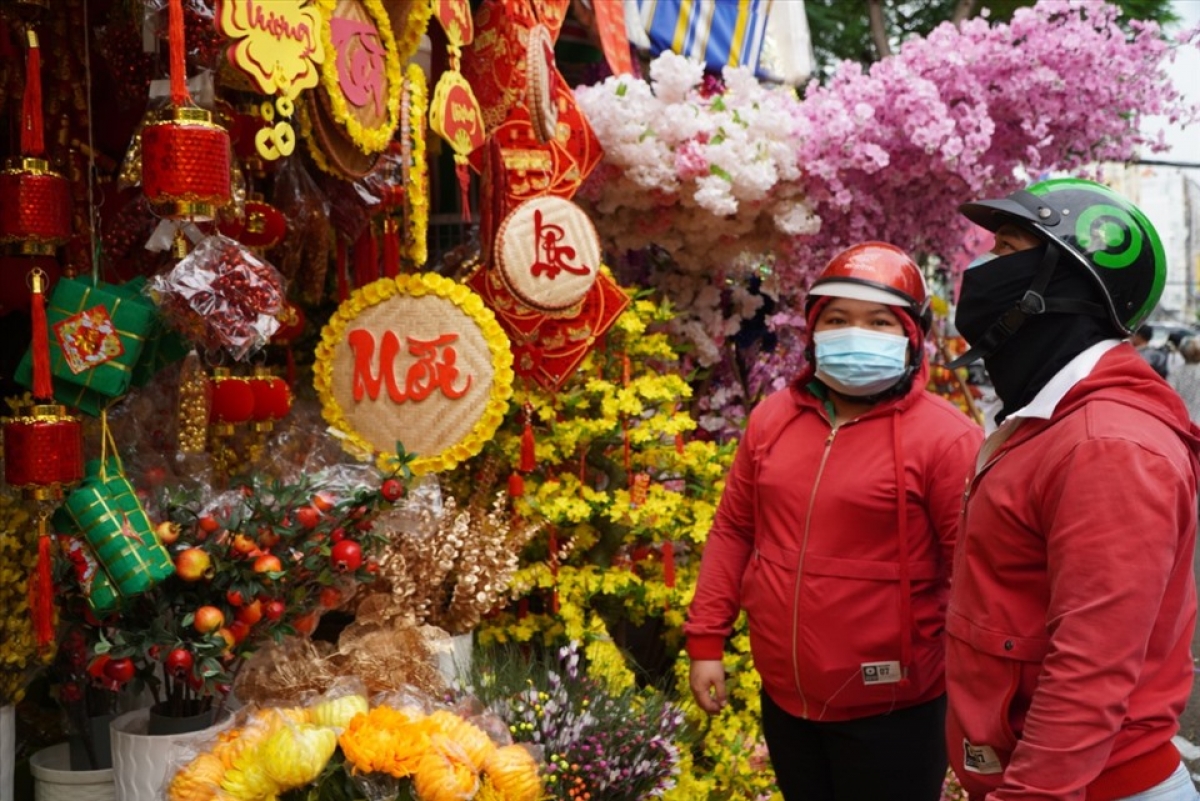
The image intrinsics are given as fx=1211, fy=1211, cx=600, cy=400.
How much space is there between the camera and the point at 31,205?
2.49 metres

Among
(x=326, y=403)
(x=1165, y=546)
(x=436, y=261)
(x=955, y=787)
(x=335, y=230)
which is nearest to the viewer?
(x=1165, y=546)

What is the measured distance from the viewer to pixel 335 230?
381cm

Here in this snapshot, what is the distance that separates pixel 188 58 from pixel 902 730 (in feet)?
6.99

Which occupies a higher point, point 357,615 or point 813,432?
point 813,432

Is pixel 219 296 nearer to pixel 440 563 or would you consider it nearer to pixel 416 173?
pixel 416 173

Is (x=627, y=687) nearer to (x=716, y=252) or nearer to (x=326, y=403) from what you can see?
(x=326, y=403)

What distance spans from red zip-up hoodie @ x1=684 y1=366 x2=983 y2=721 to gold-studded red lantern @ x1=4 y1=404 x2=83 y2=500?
1495mm

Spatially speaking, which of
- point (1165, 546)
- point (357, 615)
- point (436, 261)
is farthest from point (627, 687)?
point (436, 261)

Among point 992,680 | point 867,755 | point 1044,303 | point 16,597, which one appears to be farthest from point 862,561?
point 16,597

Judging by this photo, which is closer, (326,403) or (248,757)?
(248,757)

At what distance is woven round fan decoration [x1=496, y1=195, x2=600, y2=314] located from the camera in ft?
12.2

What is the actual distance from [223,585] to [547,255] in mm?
1581

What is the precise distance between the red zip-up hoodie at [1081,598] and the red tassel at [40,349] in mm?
1828

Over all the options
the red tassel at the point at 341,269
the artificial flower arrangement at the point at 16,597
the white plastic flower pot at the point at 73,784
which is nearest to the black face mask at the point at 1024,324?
the artificial flower arrangement at the point at 16,597
